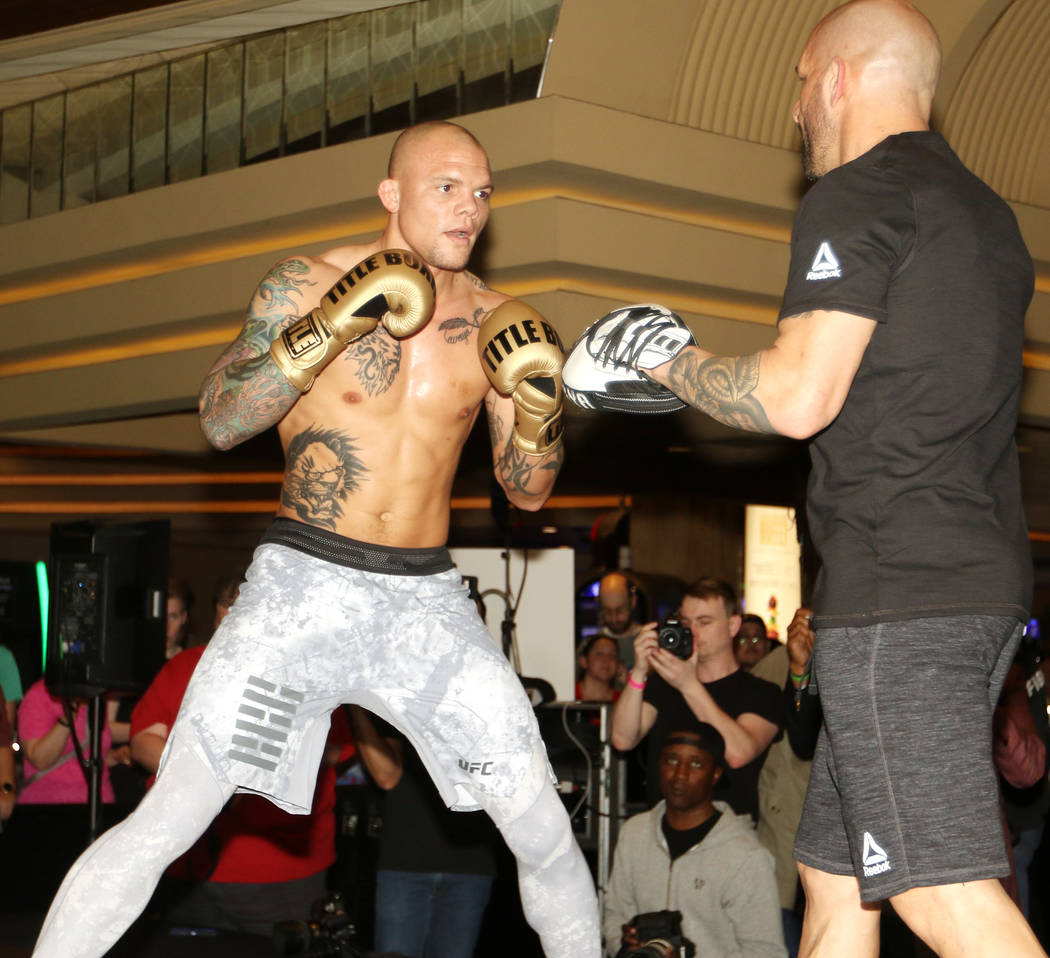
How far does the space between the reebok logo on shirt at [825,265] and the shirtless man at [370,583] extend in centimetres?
79

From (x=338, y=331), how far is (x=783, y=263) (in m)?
3.78

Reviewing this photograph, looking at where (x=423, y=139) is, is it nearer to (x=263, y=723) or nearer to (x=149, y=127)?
(x=263, y=723)

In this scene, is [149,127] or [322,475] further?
[149,127]

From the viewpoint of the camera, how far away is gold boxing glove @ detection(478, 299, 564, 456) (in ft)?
8.24

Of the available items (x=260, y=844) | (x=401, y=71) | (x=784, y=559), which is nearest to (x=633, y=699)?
(x=260, y=844)

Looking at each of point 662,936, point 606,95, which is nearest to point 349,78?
point 606,95

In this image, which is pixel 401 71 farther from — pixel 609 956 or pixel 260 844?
pixel 609 956

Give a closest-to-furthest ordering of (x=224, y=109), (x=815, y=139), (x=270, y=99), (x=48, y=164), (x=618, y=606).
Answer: (x=815, y=139), (x=270, y=99), (x=224, y=109), (x=48, y=164), (x=618, y=606)

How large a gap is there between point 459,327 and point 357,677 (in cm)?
84

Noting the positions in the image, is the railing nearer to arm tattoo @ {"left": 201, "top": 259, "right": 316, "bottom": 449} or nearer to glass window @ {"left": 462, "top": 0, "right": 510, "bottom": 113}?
glass window @ {"left": 462, "top": 0, "right": 510, "bottom": 113}

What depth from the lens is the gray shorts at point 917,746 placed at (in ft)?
5.70

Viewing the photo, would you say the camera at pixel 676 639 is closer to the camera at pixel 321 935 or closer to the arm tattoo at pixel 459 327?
the camera at pixel 321 935

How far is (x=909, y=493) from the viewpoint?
6.07 ft

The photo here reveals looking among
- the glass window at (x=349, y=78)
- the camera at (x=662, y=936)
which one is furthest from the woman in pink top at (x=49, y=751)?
the glass window at (x=349, y=78)
